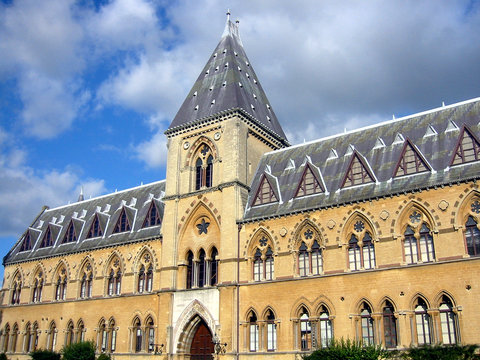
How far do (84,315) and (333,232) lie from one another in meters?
22.1

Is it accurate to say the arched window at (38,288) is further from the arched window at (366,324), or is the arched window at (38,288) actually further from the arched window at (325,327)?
the arched window at (366,324)

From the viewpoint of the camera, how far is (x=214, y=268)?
35469 mm

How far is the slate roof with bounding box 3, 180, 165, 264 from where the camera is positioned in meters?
41.9

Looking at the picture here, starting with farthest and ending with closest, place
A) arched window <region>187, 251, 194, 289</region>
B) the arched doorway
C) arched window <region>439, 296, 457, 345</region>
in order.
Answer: arched window <region>187, 251, 194, 289</region> → the arched doorway → arched window <region>439, 296, 457, 345</region>

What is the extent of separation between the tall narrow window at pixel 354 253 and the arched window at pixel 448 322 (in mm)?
4943

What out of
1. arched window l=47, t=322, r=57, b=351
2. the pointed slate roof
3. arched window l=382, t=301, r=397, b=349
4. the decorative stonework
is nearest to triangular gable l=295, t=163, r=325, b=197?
the pointed slate roof

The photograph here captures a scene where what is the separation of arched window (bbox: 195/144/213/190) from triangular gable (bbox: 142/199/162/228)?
4.49 metres

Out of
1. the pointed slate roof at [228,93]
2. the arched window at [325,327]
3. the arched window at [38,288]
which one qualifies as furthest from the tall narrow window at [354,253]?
the arched window at [38,288]

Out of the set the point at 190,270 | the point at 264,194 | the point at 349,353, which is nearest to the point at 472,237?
the point at 349,353

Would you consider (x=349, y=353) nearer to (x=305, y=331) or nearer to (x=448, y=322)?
(x=448, y=322)

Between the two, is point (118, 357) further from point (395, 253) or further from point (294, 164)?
point (395, 253)

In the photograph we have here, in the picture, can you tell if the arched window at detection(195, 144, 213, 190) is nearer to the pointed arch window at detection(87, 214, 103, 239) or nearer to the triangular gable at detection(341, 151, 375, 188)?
the triangular gable at detection(341, 151, 375, 188)

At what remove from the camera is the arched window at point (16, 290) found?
158 ft

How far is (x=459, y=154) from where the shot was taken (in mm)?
28469
